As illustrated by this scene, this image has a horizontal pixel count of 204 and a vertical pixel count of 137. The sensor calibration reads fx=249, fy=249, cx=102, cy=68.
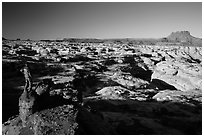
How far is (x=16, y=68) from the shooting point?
108 ft

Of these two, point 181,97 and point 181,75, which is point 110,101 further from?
point 181,75

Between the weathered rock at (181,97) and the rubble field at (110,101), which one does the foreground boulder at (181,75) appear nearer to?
the rubble field at (110,101)

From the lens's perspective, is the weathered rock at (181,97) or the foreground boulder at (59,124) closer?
the foreground boulder at (59,124)

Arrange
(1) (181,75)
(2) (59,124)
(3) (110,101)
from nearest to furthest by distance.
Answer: (2) (59,124) < (3) (110,101) < (1) (181,75)

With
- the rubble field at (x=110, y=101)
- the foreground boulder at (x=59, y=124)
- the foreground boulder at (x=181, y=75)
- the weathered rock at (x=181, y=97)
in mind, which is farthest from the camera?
the foreground boulder at (x=181, y=75)

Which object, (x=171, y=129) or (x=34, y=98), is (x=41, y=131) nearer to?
(x=34, y=98)

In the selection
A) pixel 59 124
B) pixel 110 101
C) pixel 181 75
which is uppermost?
pixel 59 124

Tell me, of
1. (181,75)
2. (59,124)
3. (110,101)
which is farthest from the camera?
(181,75)

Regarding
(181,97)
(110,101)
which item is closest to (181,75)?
(181,97)

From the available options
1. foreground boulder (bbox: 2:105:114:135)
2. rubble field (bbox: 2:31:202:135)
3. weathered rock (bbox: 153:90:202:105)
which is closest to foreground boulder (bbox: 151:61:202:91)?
rubble field (bbox: 2:31:202:135)

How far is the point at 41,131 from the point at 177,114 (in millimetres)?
13711

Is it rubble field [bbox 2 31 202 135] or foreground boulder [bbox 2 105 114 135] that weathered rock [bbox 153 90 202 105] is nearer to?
rubble field [bbox 2 31 202 135]

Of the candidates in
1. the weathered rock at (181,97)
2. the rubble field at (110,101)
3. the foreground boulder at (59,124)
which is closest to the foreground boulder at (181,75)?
the rubble field at (110,101)

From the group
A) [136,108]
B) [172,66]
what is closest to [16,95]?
[136,108]
